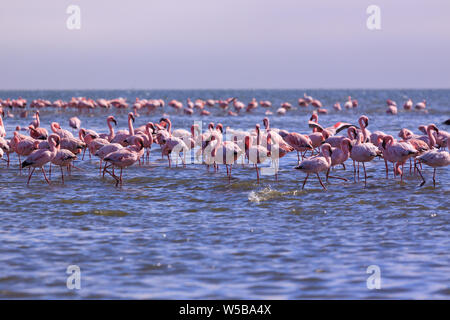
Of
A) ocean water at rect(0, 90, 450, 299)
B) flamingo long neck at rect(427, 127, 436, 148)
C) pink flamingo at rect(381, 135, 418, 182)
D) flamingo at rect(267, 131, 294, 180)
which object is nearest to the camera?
ocean water at rect(0, 90, 450, 299)

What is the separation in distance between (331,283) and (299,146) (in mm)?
9593

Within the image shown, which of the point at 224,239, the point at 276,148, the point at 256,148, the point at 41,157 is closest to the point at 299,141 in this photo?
the point at 276,148

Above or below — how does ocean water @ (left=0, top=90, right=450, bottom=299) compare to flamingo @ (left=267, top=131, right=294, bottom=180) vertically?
below

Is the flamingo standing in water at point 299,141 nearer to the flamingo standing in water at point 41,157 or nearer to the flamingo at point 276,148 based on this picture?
the flamingo at point 276,148

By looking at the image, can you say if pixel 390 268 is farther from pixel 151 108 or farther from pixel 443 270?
pixel 151 108

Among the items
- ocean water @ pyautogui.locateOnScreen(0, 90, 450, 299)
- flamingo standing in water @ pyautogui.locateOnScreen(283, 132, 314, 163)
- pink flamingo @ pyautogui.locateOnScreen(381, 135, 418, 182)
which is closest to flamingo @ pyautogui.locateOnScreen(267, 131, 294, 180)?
flamingo standing in water @ pyautogui.locateOnScreen(283, 132, 314, 163)

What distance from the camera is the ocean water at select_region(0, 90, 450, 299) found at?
21.2 ft

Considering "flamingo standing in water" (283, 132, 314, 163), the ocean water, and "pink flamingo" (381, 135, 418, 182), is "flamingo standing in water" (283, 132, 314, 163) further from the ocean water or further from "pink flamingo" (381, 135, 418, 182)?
"pink flamingo" (381, 135, 418, 182)

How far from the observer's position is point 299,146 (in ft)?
52.2

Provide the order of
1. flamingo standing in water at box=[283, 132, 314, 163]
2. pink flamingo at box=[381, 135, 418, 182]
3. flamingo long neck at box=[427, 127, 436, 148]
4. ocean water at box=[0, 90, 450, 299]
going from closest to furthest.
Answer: ocean water at box=[0, 90, 450, 299], pink flamingo at box=[381, 135, 418, 182], flamingo long neck at box=[427, 127, 436, 148], flamingo standing in water at box=[283, 132, 314, 163]

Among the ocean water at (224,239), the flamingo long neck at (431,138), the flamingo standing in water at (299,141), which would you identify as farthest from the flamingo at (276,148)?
the flamingo long neck at (431,138)

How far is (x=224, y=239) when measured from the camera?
8539mm

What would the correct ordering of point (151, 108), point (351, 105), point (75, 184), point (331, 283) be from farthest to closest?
point (351, 105) → point (151, 108) → point (75, 184) → point (331, 283)
